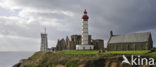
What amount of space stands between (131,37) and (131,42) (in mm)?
2216

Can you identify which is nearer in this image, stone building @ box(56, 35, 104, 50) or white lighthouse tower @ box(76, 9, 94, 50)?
white lighthouse tower @ box(76, 9, 94, 50)

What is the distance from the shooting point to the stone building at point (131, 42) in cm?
6091

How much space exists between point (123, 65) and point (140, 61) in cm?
421

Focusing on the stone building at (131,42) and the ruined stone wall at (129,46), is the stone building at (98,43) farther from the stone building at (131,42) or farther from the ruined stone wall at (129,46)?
the ruined stone wall at (129,46)

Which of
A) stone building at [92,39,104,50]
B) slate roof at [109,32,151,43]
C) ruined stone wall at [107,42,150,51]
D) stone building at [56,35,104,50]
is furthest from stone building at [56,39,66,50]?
ruined stone wall at [107,42,150,51]

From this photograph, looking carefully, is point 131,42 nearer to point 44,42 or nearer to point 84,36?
point 84,36

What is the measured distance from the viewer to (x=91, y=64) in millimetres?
46344

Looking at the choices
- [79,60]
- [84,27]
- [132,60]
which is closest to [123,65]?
[132,60]

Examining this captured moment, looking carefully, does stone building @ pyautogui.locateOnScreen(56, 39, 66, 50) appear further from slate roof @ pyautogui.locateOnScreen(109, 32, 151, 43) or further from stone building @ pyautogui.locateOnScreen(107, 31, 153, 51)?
slate roof @ pyautogui.locateOnScreen(109, 32, 151, 43)

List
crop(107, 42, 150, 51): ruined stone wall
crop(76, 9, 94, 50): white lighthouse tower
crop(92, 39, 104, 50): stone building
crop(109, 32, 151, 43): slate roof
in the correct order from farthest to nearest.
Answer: crop(92, 39, 104, 50): stone building, crop(76, 9, 94, 50): white lighthouse tower, crop(109, 32, 151, 43): slate roof, crop(107, 42, 150, 51): ruined stone wall

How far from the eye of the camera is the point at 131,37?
6438cm

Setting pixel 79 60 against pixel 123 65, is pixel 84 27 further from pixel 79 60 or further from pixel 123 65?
pixel 123 65

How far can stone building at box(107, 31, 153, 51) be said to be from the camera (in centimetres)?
6091

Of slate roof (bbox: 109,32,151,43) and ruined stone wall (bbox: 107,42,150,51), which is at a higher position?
slate roof (bbox: 109,32,151,43)
